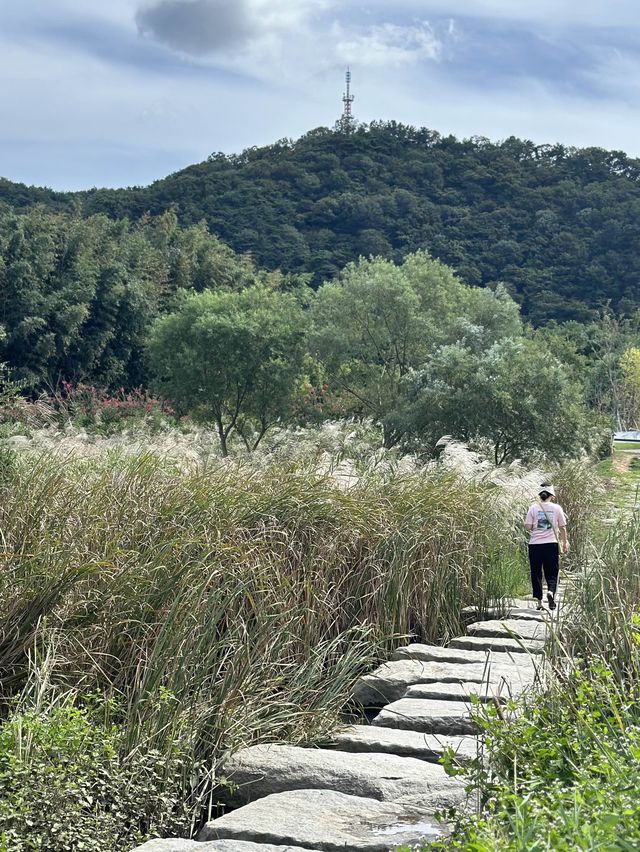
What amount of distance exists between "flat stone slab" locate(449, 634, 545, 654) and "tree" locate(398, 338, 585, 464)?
41.9ft

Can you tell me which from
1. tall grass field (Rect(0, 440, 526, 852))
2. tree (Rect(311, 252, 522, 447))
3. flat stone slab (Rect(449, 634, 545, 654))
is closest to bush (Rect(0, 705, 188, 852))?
tall grass field (Rect(0, 440, 526, 852))

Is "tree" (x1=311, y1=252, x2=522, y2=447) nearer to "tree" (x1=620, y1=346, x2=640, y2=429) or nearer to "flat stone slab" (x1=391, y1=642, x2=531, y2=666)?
"tree" (x1=620, y1=346, x2=640, y2=429)

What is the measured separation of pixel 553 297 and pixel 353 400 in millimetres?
24359

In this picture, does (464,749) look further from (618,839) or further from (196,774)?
(618,839)

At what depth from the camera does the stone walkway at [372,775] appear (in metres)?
3.47

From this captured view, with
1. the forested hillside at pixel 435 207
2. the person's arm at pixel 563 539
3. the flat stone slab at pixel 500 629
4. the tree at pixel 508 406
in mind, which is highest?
the forested hillside at pixel 435 207

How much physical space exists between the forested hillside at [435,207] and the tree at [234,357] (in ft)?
73.1

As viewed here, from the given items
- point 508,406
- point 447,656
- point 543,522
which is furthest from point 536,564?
point 508,406

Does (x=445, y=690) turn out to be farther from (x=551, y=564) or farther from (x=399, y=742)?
(x=551, y=564)

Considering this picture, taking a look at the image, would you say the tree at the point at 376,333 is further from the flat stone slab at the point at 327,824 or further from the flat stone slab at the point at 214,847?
the flat stone slab at the point at 214,847

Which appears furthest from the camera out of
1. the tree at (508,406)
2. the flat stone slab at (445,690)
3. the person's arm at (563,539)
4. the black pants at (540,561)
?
the tree at (508,406)

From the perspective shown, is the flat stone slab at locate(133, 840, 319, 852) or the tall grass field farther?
the tall grass field

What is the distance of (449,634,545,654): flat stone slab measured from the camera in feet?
20.5

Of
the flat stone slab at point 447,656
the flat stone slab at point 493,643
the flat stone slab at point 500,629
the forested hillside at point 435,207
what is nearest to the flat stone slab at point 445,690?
the flat stone slab at point 447,656
